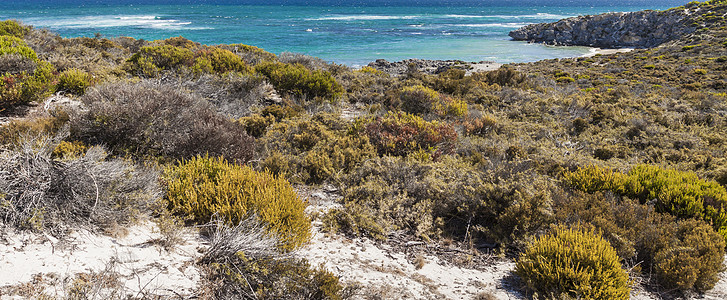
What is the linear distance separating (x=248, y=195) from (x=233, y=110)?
5.05 meters

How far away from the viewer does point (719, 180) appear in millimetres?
6211

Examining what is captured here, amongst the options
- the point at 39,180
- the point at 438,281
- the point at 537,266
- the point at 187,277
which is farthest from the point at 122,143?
the point at 537,266

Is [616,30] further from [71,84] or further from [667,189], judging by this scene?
[71,84]

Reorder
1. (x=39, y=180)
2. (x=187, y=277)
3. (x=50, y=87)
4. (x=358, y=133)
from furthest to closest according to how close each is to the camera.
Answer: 1. (x=358, y=133)
2. (x=50, y=87)
3. (x=39, y=180)
4. (x=187, y=277)

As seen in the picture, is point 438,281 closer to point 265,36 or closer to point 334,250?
point 334,250

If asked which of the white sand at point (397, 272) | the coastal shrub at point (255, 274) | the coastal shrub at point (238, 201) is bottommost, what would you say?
the white sand at point (397, 272)

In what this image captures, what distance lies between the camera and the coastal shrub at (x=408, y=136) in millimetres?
6926

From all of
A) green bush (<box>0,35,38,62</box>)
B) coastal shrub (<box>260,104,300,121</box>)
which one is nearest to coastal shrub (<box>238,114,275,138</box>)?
coastal shrub (<box>260,104,300,121</box>)

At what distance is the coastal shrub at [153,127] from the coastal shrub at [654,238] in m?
5.11

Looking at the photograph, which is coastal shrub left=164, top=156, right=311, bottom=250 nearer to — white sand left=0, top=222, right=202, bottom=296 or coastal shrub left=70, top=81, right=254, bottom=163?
white sand left=0, top=222, right=202, bottom=296

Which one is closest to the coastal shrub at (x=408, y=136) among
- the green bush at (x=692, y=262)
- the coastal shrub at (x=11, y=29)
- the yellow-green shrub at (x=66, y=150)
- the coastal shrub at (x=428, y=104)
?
the coastal shrub at (x=428, y=104)

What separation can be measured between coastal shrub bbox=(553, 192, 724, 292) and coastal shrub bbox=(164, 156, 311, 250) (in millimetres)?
3343

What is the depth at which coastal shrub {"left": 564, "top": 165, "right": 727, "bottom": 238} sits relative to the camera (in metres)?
4.75

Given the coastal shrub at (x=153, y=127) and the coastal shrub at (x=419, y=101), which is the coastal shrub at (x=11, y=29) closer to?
the coastal shrub at (x=153, y=127)
